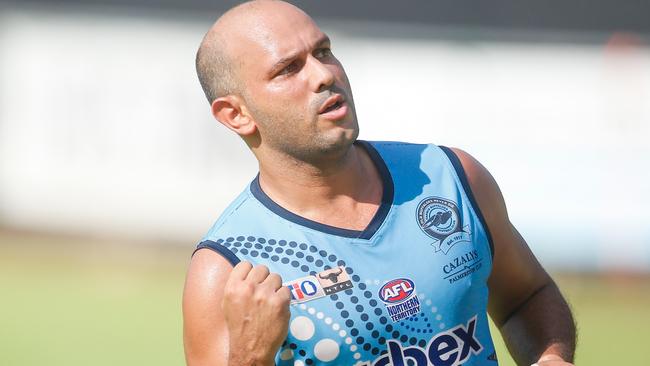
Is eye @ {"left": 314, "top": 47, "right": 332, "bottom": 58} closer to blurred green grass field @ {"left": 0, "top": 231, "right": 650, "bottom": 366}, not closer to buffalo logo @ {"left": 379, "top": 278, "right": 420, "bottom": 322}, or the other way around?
buffalo logo @ {"left": 379, "top": 278, "right": 420, "bottom": 322}

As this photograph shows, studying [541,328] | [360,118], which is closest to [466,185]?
[541,328]

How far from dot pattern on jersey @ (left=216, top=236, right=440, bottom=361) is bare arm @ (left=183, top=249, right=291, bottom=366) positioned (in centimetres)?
11

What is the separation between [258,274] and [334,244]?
1.45 ft

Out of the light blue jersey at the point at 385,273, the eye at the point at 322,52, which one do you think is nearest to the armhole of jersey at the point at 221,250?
the light blue jersey at the point at 385,273

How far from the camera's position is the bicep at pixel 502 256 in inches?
156

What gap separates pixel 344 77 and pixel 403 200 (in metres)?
0.48

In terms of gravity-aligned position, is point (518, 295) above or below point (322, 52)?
below

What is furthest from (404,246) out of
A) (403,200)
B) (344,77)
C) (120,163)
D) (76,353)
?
(120,163)

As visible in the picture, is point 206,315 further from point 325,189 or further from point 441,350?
point 441,350

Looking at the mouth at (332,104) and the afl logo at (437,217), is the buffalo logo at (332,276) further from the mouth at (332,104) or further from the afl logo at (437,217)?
the mouth at (332,104)

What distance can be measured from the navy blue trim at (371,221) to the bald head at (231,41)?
1.21ft

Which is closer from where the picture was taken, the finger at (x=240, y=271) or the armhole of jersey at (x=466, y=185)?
the finger at (x=240, y=271)

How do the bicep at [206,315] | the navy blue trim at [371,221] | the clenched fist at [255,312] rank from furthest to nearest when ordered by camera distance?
1. the navy blue trim at [371,221]
2. the bicep at [206,315]
3. the clenched fist at [255,312]

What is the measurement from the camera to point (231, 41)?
3959 millimetres
